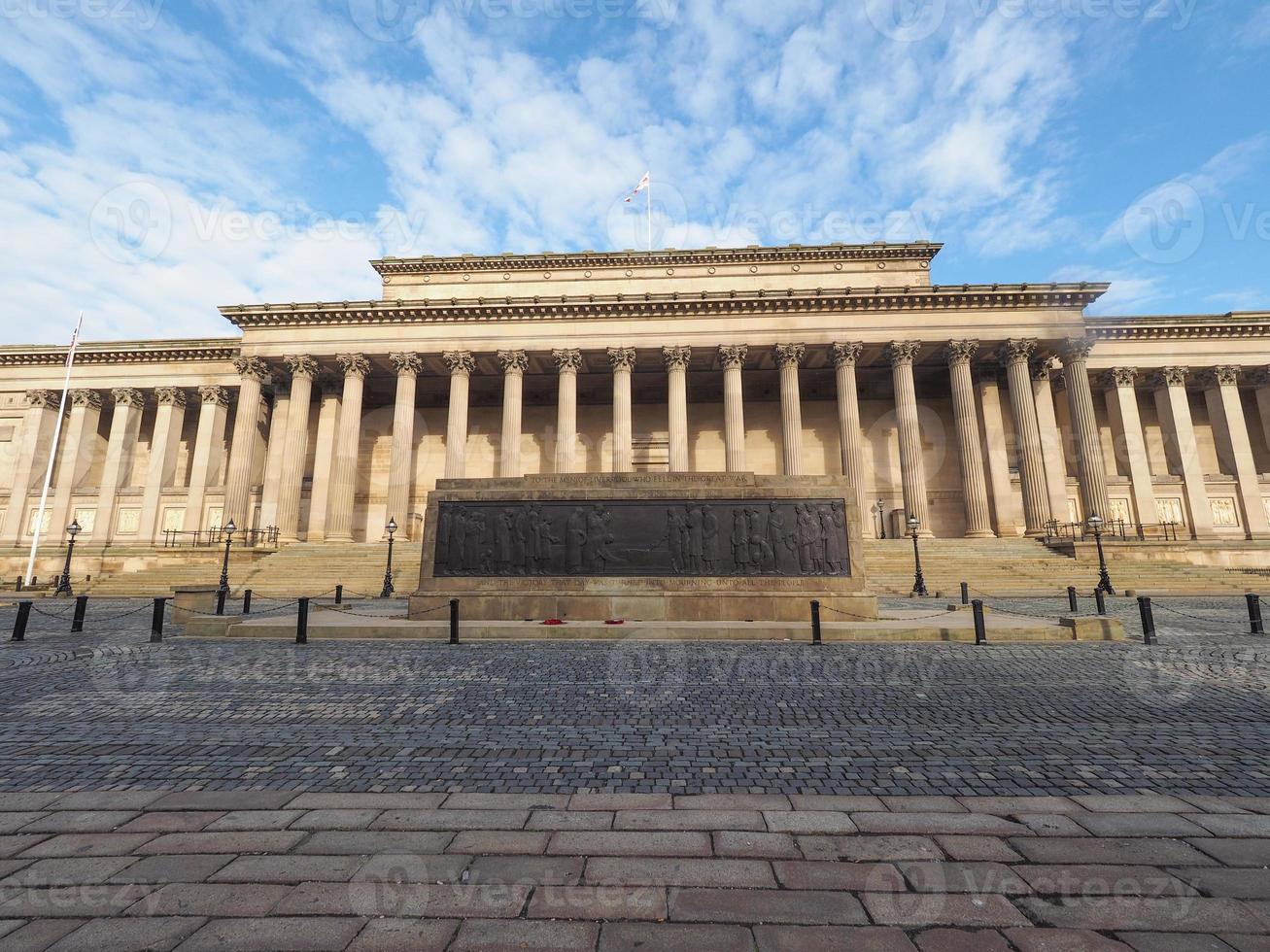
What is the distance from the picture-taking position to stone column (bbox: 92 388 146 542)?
3747 cm

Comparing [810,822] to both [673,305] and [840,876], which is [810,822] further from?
[673,305]

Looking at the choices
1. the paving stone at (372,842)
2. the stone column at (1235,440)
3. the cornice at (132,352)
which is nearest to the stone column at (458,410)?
the cornice at (132,352)

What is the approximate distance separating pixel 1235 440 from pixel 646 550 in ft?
136

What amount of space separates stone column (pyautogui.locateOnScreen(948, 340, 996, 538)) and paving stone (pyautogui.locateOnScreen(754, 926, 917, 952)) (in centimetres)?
3279

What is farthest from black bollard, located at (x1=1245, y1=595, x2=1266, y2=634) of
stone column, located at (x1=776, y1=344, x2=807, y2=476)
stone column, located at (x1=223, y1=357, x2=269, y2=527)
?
stone column, located at (x1=223, y1=357, x2=269, y2=527)

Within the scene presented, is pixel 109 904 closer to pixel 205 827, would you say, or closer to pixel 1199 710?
pixel 205 827

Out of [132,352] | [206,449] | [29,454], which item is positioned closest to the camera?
[206,449]

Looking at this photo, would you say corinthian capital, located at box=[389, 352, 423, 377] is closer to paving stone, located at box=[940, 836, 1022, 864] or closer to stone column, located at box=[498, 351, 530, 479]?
stone column, located at box=[498, 351, 530, 479]

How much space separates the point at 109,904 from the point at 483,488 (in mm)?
12474

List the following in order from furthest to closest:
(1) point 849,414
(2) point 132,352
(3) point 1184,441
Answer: (2) point 132,352 < (3) point 1184,441 < (1) point 849,414

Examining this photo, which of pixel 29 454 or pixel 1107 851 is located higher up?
pixel 29 454

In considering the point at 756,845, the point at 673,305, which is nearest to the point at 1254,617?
the point at 756,845

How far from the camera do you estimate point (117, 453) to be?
3819 cm

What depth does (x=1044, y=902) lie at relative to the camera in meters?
2.73
